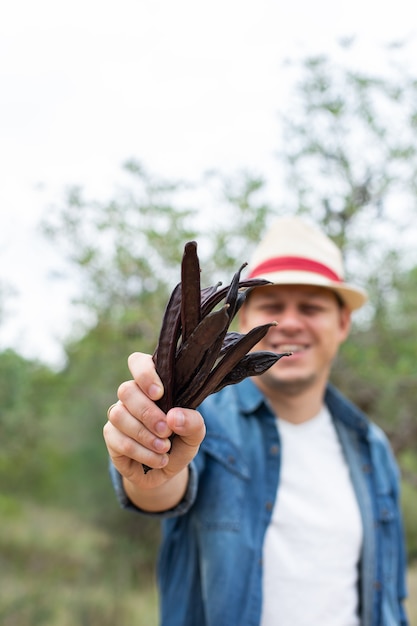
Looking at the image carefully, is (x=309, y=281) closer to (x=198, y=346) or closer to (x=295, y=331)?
A: (x=295, y=331)

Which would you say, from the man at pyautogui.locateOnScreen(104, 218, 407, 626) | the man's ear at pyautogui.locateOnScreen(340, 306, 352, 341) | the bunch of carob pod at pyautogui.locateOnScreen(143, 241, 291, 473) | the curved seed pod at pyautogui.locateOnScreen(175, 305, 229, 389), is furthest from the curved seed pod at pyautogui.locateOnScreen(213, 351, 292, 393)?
the man's ear at pyautogui.locateOnScreen(340, 306, 352, 341)

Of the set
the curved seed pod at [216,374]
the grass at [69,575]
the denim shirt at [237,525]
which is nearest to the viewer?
the curved seed pod at [216,374]

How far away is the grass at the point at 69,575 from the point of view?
878 centimetres

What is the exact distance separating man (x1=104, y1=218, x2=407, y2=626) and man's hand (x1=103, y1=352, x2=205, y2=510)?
617mm

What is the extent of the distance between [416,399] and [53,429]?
21.2 feet

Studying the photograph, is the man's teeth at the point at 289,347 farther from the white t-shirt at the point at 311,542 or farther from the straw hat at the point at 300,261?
the white t-shirt at the point at 311,542

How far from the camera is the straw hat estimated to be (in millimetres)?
3275

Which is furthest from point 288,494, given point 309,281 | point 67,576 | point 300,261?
point 67,576

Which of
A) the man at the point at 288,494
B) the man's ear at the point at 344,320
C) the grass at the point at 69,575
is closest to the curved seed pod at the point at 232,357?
the man at the point at 288,494

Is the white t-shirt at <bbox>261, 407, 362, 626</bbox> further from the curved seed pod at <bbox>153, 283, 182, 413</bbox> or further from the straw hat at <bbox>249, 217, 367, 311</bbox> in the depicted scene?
the curved seed pod at <bbox>153, 283, 182, 413</bbox>

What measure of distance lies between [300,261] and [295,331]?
0.39 metres

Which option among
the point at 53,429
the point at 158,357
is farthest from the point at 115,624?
the point at 158,357

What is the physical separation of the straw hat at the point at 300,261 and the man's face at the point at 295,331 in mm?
69

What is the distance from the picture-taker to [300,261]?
334 cm
